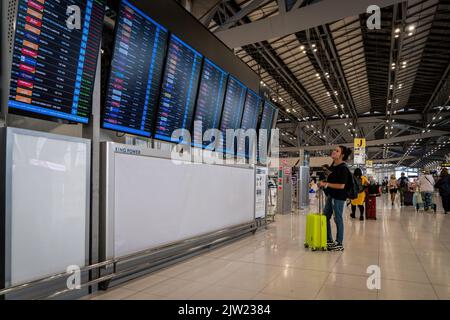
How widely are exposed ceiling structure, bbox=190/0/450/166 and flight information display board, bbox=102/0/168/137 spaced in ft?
12.7

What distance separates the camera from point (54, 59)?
2.68 metres

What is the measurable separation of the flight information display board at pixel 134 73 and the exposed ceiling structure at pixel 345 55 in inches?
152

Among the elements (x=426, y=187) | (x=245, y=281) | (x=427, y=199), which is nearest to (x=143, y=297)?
(x=245, y=281)

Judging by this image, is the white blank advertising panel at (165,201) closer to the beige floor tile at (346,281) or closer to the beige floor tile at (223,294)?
the beige floor tile at (223,294)

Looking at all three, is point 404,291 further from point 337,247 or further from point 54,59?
point 54,59

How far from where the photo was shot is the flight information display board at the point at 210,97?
16.3 feet

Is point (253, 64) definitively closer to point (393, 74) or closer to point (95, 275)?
point (393, 74)

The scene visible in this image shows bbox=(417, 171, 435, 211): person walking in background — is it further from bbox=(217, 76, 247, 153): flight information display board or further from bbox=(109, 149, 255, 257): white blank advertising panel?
bbox=(109, 149, 255, 257): white blank advertising panel

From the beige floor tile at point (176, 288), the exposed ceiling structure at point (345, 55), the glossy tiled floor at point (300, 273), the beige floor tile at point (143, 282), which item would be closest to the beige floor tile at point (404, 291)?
the glossy tiled floor at point (300, 273)

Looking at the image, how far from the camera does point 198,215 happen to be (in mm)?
4664

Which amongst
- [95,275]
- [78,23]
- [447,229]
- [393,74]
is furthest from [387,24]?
[95,275]

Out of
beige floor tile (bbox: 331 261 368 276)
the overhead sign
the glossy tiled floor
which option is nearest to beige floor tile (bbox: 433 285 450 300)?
the glossy tiled floor

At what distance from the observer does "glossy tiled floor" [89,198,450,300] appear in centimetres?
303

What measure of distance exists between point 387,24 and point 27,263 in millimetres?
12110
